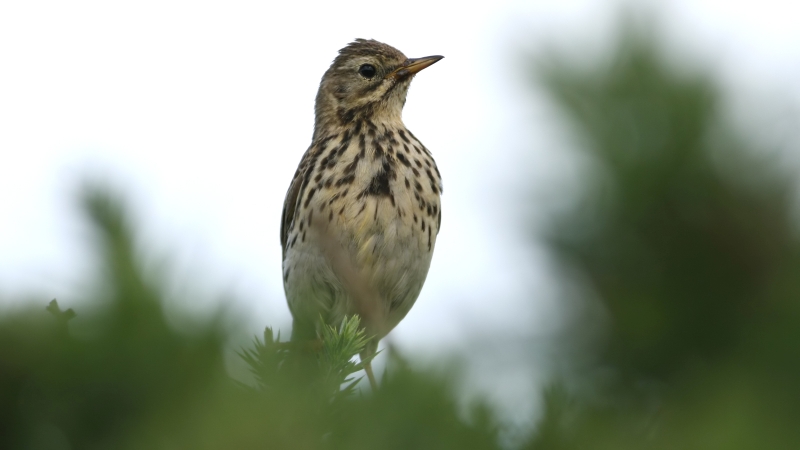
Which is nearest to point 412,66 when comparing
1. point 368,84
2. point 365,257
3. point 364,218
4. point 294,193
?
point 368,84

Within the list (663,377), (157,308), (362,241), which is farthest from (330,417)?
(362,241)

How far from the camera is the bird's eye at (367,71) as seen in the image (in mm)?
7145

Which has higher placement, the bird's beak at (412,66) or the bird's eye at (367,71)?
the bird's beak at (412,66)

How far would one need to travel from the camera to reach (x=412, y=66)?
6.99 metres

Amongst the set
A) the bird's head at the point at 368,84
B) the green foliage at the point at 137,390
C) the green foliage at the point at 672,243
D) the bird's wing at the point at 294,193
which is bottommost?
the green foliage at the point at 137,390

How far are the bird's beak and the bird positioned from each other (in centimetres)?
1

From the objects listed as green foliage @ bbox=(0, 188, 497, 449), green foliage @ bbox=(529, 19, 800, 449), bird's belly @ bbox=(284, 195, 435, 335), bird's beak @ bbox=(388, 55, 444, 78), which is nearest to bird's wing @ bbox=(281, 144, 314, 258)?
bird's belly @ bbox=(284, 195, 435, 335)

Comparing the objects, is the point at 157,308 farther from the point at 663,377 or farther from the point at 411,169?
the point at 411,169

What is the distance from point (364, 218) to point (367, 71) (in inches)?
68.7

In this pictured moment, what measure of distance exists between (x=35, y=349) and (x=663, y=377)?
2.47m

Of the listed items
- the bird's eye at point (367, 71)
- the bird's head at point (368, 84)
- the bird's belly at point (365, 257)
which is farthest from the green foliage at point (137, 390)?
the bird's eye at point (367, 71)

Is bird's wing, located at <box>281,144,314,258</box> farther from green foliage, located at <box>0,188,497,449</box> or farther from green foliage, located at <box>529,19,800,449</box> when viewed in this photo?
green foliage, located at <box>0,188,497,449</box>

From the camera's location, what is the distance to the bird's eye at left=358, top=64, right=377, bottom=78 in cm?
714

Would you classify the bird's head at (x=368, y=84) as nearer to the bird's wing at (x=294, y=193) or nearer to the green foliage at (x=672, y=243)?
the bird's wing at (x=294, y=193)
